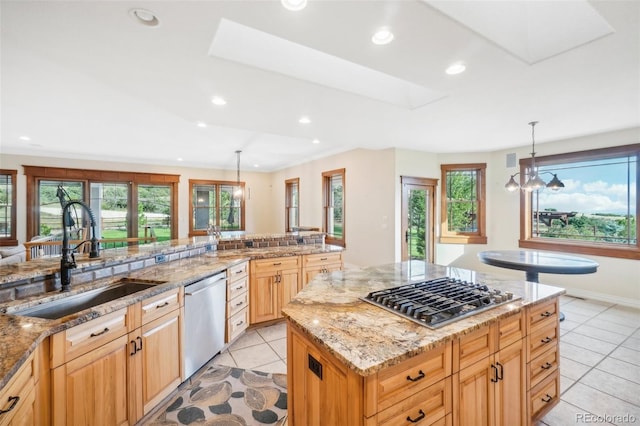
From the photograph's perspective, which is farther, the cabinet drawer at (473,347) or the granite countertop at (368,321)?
the cabinet drawer at (473,347)

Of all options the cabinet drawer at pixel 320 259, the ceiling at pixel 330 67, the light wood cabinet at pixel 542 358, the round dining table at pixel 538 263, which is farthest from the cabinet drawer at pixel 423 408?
the round dining table at pixel 538 263

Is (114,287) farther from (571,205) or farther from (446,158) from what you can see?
(571,205)

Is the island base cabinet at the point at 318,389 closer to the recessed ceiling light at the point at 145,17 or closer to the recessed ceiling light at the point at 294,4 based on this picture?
the recessed ceiling light at the point at 294,4

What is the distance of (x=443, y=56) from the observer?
6.66 feet

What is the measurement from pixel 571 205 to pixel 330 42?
527cm

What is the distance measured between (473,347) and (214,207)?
7767mm

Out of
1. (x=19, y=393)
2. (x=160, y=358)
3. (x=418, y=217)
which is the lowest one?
(x=160, y=358)

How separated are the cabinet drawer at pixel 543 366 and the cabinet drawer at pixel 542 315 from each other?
0.20m

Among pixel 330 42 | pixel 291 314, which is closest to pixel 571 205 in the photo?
pixel 330 42

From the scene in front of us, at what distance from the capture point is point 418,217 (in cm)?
561

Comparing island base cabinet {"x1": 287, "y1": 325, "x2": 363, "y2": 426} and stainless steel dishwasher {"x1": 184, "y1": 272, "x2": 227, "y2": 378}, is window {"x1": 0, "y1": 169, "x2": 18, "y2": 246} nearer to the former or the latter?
stainless steel dishwasher {"x1": 184, "y1": 272, "x2": 227, "y2": 378}

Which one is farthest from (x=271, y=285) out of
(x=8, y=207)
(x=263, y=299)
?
(x=8, y=207)

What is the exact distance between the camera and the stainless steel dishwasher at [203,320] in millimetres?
2295

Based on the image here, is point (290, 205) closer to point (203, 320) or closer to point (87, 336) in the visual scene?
point (203, 320)
